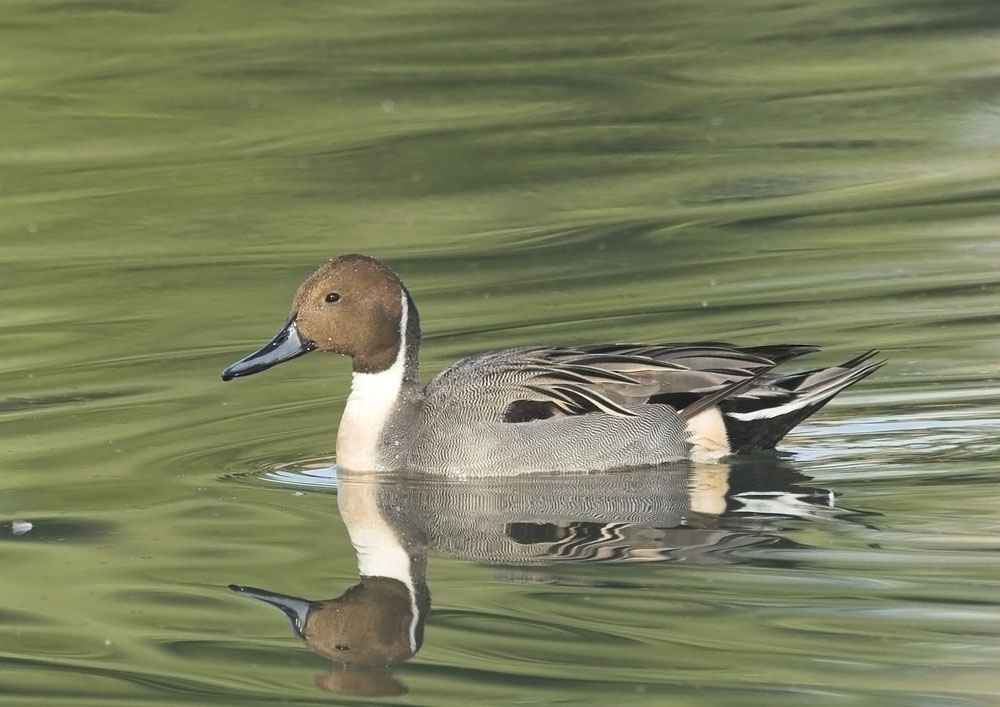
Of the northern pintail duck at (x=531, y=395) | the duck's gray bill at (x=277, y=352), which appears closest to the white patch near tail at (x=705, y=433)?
the northern pintail duck at (x=531, y=395)

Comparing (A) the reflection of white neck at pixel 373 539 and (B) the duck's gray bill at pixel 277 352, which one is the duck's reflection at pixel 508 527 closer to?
(A) the reflection of white neck at pixel 373 539

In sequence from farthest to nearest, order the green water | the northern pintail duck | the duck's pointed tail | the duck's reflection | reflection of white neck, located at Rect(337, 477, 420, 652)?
the duck's pointed tail, the northern pintail duck, reflection of white neck, located at Rect(337, 477, 420, 652), the duck's reflection, the green water

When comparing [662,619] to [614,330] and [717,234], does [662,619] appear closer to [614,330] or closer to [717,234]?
[614,330]

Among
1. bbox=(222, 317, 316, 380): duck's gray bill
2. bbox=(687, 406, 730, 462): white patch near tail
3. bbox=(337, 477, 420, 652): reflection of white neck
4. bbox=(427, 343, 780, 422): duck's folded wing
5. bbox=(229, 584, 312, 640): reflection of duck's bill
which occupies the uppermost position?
bbox=(222, 317, 316, 380): duck's gray bill

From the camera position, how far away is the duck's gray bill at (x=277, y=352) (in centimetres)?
774

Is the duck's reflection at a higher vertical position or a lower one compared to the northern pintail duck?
lower

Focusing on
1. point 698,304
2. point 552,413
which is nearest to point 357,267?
point 552,413

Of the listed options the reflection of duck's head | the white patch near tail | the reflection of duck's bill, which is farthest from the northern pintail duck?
the reflection of duck's bill

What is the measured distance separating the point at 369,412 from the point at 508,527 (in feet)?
3.73

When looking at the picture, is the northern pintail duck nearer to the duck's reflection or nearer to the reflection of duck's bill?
the duck's reflection

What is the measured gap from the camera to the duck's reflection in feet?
18.9

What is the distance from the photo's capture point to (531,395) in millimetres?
7652

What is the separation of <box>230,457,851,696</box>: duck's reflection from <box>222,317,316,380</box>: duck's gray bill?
51cm

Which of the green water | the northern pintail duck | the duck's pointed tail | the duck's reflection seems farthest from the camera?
the duck's pointed tail
